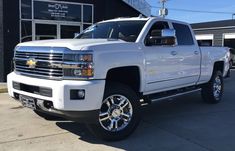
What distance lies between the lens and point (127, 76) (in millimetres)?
6270

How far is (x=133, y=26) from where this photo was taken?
275 inches

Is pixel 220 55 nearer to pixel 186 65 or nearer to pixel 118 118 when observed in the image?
pixel 186 65

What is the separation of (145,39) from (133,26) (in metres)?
0.56

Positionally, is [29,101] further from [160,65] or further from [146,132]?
[160,65]

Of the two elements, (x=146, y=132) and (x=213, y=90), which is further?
(x=213, y=90)

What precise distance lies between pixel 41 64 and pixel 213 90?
206 inches

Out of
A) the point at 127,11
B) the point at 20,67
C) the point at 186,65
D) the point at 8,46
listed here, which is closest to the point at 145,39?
the point at 186,65

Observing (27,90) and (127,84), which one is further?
(127,84)

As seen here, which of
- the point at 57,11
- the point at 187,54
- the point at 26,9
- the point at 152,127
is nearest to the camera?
the point at 152,127

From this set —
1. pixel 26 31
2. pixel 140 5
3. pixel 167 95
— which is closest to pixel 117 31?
pixel 167 95

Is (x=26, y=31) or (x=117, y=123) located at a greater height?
(x=26, y=31)

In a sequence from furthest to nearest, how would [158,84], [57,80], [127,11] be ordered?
1. [127,11]
2. [158,84]
3. [57,80]

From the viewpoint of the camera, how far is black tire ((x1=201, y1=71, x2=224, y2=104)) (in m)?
9.24

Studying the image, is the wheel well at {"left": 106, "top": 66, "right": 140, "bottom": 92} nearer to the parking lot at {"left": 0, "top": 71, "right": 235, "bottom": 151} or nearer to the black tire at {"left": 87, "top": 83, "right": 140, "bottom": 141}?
the black tire at {"left": 87, "top": 83, "right": 140, "bottom": 141}
